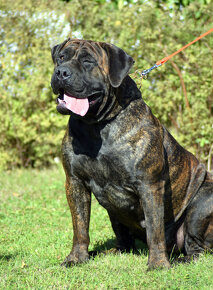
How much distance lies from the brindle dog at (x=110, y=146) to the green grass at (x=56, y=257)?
0.24 meters

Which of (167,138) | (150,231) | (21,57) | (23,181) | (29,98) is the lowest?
(23,181)

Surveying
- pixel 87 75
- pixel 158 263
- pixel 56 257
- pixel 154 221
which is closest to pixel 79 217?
pixel 56 257

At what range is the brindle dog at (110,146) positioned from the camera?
12.9ft

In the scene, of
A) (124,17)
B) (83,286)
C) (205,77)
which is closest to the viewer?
(83,286)

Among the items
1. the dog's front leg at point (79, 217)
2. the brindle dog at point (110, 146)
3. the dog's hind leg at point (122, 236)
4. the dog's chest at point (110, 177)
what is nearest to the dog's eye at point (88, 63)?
the brindle dog at point (110, 146)

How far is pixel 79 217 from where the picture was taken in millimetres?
4441

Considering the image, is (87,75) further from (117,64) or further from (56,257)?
(56,257)

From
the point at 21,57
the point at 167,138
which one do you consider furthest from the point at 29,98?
the point at 167,138

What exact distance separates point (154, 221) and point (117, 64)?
4.31 ft

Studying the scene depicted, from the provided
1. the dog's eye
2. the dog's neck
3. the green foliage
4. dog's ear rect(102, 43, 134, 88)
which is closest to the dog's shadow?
the dog's neck

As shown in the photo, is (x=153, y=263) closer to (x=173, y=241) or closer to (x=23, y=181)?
(x=173, y=241)

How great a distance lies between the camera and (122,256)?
4.51 meters

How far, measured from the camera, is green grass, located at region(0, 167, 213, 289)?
12.0ft

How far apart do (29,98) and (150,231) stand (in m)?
5.25
